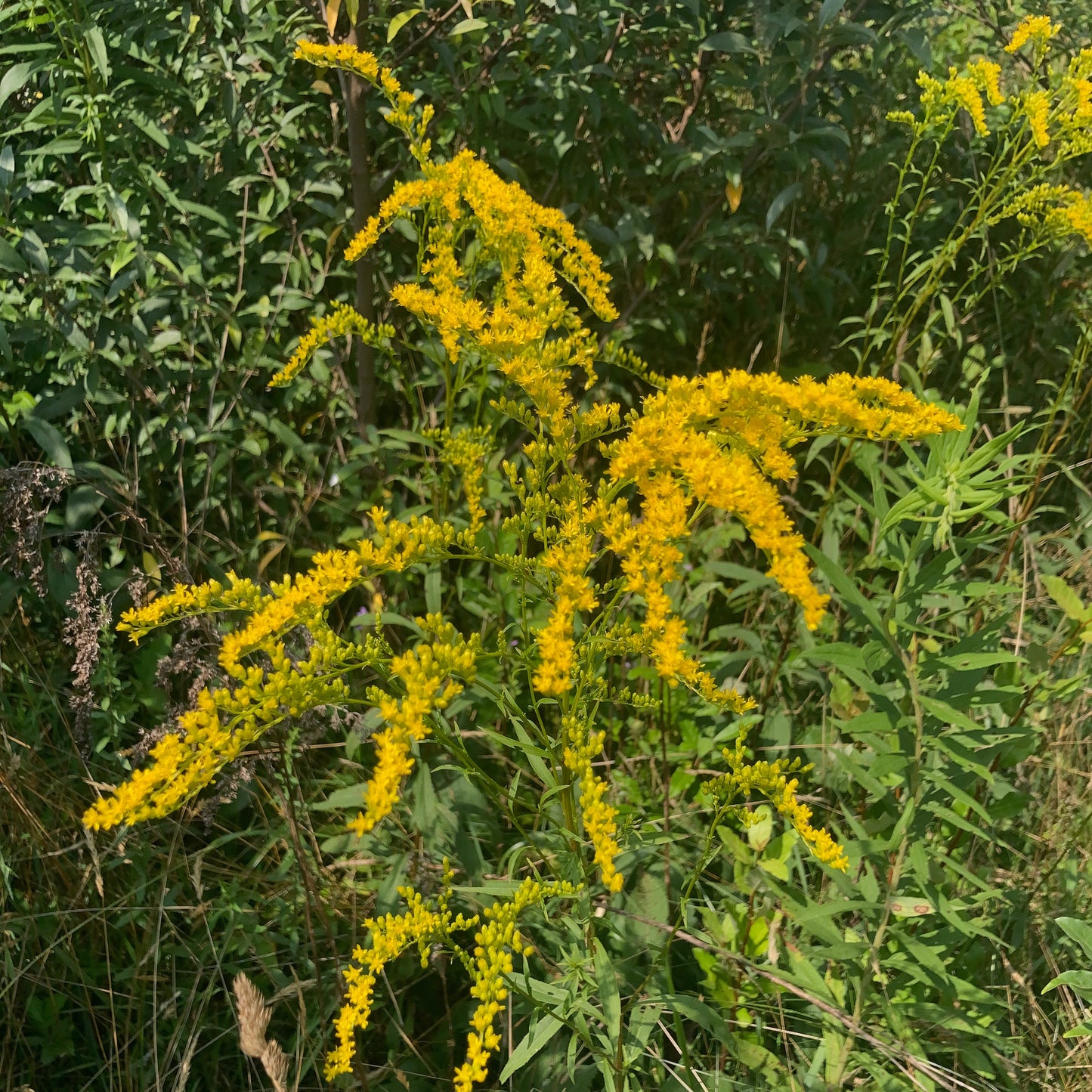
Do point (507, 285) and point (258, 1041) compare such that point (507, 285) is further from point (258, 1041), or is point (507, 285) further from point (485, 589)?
point (258, 1041)

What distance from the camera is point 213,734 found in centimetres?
140

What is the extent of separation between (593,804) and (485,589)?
1420mm

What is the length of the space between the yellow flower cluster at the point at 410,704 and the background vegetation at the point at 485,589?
54cm

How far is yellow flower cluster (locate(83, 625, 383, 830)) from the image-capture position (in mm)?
1332

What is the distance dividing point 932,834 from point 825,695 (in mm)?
424

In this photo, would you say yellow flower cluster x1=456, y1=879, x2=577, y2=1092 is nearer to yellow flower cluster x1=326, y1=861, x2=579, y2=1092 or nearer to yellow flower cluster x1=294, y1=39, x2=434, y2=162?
yellow flower cluster x1=326, y1=861, x2=579, y2=1092

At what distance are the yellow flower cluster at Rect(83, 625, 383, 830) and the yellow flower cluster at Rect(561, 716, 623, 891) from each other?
0.34m

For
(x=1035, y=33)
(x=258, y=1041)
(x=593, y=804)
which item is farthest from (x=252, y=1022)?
(x=1035, y=33)

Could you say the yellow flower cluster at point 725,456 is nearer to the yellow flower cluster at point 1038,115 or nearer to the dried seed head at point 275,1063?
the dried seed head at point 275,1063

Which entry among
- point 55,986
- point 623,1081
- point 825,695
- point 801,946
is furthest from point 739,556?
point 55,986

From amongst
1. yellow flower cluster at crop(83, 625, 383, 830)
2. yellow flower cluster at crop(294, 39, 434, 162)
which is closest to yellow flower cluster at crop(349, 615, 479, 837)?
yellow flower cluster at crop(83, 625, 383, 830)

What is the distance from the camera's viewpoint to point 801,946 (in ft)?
6.84

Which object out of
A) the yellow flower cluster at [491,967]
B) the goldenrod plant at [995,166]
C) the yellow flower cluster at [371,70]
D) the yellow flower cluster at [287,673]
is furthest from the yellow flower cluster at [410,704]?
the goldenrod plant at [995,166]

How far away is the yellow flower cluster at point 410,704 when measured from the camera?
1.26 metres
